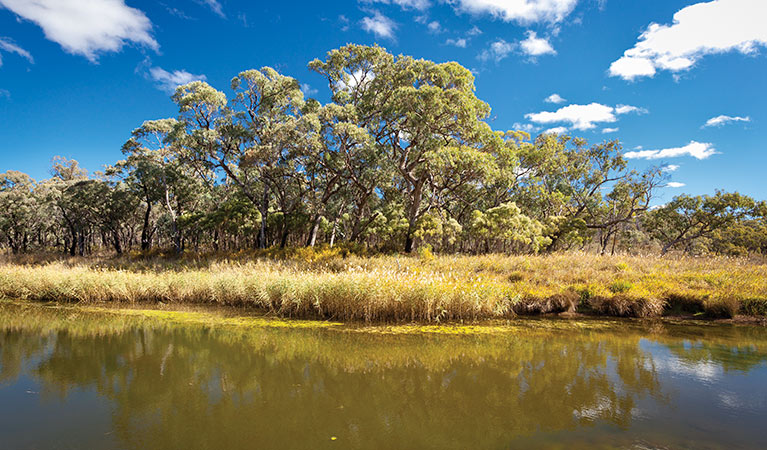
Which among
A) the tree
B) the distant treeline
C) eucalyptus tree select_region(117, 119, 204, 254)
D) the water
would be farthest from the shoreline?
the tree

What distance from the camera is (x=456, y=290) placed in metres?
10.1

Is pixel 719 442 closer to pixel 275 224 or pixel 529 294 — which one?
pixel 529 294

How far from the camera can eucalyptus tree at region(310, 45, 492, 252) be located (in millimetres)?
18000

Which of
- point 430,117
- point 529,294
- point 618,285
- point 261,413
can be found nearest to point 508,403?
point 261,413

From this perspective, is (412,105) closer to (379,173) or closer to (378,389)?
(379,173)

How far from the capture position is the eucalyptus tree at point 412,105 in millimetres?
18000

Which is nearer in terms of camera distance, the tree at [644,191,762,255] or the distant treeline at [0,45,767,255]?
the distant treeline at [0,45,767,255]

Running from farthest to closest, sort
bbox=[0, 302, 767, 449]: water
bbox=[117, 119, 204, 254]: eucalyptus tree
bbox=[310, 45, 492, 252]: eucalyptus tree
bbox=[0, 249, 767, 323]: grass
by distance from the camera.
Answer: bbox=[117, 119, 204, 254]: eucalyptus tree → bbox=[310, 45, 492, 252]: eucalyptus tree → bbox=[0, 249, 767, 323]: grass → bbox=[0, 302, 767, 449]: water

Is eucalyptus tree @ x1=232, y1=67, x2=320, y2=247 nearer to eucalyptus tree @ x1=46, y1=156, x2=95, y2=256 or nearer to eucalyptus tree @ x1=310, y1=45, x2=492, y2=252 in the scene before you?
eucalyptus tree @ x1=310, y1=45, x2=492, y2=252

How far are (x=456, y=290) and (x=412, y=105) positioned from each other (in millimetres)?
11374

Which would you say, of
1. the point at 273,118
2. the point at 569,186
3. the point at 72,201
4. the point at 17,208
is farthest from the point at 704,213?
the point at 17,208

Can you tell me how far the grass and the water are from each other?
1.51m

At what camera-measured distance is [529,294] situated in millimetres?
11531

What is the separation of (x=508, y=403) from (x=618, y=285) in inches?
362
